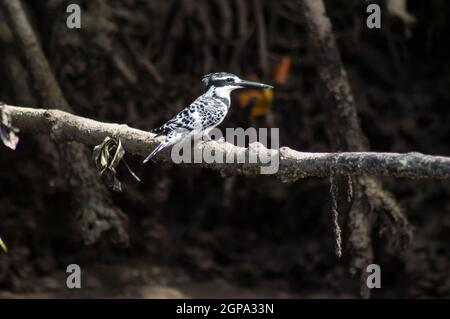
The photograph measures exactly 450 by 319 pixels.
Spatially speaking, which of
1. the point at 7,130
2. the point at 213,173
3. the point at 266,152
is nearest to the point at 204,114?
the point at 266,152

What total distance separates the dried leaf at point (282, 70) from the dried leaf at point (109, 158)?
8.15 feet

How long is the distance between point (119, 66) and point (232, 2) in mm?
978

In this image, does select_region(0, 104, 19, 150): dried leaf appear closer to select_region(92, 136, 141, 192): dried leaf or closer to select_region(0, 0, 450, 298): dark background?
select_region(92, 136, 141, 192): dried leaf

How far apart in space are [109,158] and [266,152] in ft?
2.42

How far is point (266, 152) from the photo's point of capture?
2.87m

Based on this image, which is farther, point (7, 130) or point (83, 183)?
point (83, 183)

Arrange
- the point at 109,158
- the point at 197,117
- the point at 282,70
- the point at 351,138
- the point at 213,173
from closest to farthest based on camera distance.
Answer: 1. the point at 109,158
2. the point at 197,117
3. the point at 351,138
4. the point at 282,70
5. the point at 213,173

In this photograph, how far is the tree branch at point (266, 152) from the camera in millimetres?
2461

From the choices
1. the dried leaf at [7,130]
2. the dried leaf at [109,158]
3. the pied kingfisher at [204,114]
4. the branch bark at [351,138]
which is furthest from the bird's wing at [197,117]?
the branch bark at [351,138]

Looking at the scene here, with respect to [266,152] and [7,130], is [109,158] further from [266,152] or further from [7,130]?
[266,152]

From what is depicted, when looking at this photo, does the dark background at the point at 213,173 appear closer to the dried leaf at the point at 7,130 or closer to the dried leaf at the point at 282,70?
the dried leaf at the point at 282,70

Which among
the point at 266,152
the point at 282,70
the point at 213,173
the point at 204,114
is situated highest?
the point at 282,70

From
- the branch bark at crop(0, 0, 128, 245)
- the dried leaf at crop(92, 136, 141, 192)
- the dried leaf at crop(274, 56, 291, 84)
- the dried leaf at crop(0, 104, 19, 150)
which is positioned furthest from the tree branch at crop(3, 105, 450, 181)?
the dried leaf at crop(274, 56, 291, 84)

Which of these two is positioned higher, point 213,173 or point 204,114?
point 213,173
